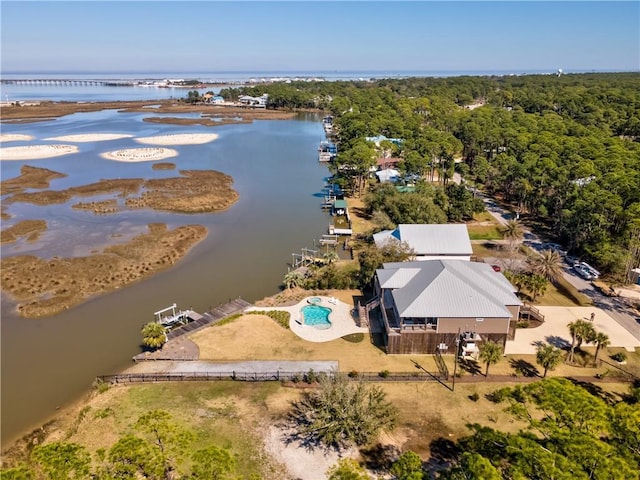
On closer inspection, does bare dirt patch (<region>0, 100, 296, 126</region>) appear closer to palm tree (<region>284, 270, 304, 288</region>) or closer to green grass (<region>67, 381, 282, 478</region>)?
palm tree (<region>284, 270, 304, 288</region>)

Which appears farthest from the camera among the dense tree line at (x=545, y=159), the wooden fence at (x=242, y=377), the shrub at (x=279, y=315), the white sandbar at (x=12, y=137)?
the white sandbar at (x=12, y=137)

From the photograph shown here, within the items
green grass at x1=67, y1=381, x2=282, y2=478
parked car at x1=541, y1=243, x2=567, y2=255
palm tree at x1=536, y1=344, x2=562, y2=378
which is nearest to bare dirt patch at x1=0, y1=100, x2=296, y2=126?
parked car at x1=541, y1=243, x2=567, y2=255

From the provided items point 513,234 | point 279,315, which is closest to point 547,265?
point 513,234

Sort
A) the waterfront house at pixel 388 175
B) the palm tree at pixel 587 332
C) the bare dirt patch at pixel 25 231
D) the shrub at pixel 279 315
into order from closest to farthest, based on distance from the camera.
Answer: the palm tree at pixel 587 332 < the shrub at pixel 279 315 < the bare dirt patch at pixel 25 231 < the waterfront house at pixel 388 175

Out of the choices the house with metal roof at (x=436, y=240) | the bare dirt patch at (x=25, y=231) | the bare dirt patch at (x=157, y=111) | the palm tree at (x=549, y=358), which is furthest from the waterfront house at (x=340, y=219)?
the bare dirt patch at (x=157, y=111)

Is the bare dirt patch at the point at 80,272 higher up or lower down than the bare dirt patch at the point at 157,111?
lower down

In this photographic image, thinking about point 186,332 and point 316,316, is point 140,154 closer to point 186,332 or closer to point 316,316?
point 186,332

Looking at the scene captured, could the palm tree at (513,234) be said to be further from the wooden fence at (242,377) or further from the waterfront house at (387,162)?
the waterfront house at (387,162)
